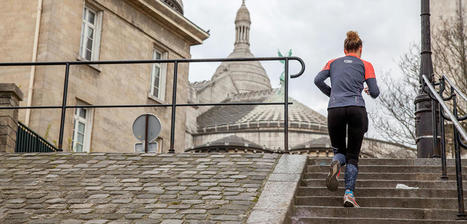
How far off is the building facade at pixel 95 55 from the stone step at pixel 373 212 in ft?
40.4

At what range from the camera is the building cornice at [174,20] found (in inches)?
1043

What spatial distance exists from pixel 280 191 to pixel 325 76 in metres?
1.42

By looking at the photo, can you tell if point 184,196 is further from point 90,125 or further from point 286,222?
point 90,125

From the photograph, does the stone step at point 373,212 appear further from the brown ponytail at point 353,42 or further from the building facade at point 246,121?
the building facade at point 246,121

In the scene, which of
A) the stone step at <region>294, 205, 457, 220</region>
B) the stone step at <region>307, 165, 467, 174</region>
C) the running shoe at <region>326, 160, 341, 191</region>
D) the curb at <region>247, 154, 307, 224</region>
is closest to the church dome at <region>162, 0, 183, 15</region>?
the curb at <region>247, 154, 307, 224</region>

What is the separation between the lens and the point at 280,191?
28.0 ft

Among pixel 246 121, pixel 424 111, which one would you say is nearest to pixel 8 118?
pixel 424 111

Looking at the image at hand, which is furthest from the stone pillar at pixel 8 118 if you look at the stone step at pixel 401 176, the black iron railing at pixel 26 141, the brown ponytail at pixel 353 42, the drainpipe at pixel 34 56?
the drainpipe at pixel 34 56

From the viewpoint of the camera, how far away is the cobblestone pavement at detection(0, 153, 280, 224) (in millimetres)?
8102

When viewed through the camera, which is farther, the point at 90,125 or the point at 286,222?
the point at 90,125

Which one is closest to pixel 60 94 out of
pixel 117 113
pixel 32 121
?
pixel 32 121

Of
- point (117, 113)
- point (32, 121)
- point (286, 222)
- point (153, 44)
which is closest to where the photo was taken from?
point (286, 222)

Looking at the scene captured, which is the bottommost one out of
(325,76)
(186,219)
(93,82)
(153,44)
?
(186,219)

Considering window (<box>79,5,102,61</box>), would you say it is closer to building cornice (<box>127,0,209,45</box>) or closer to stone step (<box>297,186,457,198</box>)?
building cornice (<box>127,0,209,45</box>)
